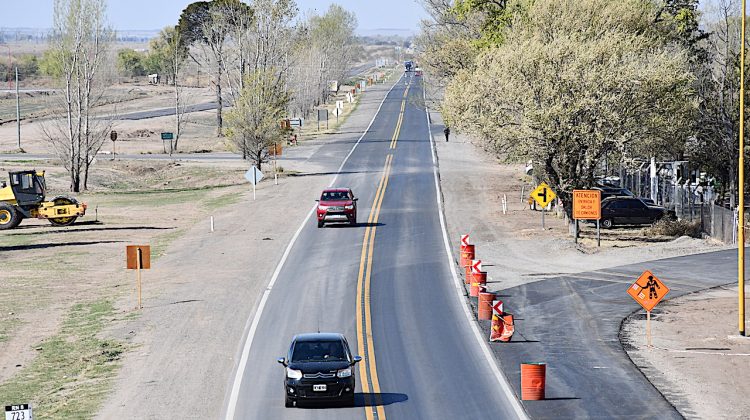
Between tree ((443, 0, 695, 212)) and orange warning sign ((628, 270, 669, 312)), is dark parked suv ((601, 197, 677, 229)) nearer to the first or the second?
tree ((443, 0, 695, 212))

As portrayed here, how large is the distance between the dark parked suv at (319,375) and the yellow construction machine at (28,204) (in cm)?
4033

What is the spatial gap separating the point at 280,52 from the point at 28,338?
72.3 meters

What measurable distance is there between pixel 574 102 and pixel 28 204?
1240 inches

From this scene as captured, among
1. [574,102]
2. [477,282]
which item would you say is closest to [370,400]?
[477,282]

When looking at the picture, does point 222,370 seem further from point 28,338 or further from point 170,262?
point 170,262

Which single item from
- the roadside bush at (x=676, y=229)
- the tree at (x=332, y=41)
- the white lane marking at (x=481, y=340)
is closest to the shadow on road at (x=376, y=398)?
the white lane marking at (x=481, y=340)

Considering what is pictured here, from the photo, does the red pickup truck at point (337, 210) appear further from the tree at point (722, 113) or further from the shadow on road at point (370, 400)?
the shadow on road at point (370, 400)

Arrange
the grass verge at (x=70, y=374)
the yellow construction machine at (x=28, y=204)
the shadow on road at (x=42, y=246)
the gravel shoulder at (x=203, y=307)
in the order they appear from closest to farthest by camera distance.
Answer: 1. the grass verge at (x=70, y=374)
2. the gravel shoulder at (x=203, y=307)
3. the shadow on road at (x=42, y=246)
4. the yellow construction machine at (x=28, y=204)

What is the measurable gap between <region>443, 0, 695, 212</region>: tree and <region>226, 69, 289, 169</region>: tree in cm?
2501

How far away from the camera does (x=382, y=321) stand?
3512 cm

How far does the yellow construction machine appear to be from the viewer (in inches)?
2419

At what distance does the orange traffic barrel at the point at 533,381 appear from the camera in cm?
2512

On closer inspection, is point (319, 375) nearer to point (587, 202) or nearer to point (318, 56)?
point (587, 202)

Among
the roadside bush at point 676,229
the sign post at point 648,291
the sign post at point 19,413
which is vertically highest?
the sign post at point 19,413
